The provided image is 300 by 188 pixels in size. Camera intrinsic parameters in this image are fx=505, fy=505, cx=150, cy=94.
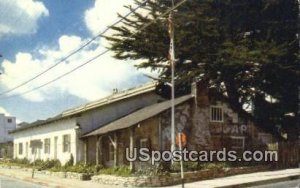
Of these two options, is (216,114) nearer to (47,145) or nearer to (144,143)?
(144,143)

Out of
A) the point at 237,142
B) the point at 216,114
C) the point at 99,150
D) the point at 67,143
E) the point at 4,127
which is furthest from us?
the point at 4,127

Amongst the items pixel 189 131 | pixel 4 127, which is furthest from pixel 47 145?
pixel 4 127

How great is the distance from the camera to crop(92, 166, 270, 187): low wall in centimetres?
2333

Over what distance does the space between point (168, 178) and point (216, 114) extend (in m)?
9.04

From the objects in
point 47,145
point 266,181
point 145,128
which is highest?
point 145,128

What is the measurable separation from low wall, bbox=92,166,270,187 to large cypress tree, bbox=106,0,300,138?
5.61 meters

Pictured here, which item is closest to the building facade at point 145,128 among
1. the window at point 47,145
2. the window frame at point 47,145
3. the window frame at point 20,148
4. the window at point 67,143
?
the window at point 67,143

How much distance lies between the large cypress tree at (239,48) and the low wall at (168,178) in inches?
221

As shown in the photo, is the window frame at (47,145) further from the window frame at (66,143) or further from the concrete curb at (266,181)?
the concrete curb at (266,181)

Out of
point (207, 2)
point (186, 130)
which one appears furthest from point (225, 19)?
point (186, 130)

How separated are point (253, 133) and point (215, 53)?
256 inches

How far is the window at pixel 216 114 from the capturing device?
31656 mm

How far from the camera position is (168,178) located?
78.4 feet

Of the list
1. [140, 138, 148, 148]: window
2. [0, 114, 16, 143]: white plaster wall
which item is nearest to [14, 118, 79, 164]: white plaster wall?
[140, 138, 148, 148]: window
